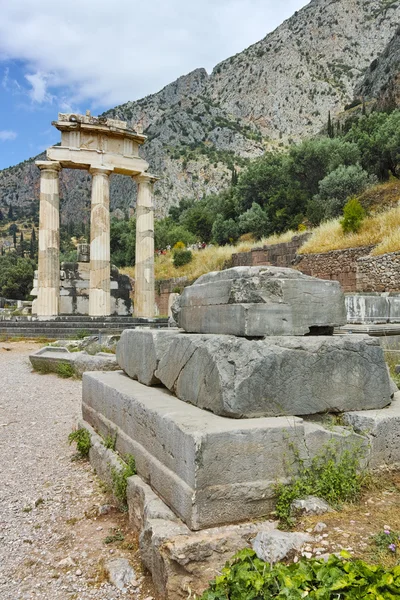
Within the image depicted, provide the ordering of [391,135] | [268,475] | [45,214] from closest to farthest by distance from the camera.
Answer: [268,475]
[45,214]
[391,135]

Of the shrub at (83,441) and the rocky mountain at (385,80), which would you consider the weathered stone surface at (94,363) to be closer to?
the shrub at (83,441)

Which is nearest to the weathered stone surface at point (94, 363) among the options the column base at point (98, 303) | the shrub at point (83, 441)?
the shrub at point (83, 441)

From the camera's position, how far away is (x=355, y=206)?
64.2 ft

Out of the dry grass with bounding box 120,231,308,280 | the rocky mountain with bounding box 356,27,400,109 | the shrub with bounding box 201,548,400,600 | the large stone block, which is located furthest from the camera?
the rocky mountain with bounding box 356,27,400,109

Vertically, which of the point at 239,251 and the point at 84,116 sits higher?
the point at 84,116

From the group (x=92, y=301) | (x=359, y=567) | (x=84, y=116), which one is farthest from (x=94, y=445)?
(x=84, y=116)

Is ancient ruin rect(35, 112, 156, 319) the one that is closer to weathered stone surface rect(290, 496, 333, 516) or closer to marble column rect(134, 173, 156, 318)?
marble column rect(134, 173, 156, 318)

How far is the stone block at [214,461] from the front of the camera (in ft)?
7.88

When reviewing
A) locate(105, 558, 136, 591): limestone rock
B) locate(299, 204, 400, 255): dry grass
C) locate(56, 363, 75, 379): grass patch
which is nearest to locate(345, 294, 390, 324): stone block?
locate(56, 363, 75, 379): grass patch

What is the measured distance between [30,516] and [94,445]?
973 millimetres

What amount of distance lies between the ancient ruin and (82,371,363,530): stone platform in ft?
53.8

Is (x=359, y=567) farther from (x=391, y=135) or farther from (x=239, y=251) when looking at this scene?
(x=391, y=135)

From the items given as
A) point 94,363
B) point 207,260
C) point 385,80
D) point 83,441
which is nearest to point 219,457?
point 83,441

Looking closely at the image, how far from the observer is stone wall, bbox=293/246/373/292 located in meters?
17.7
